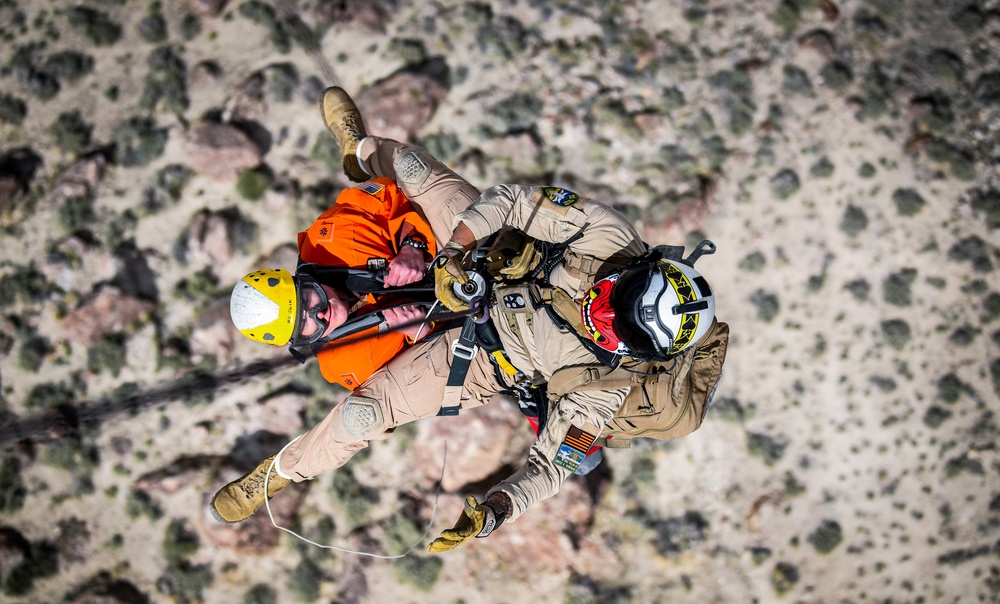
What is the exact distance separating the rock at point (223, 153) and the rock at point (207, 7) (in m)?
2.32

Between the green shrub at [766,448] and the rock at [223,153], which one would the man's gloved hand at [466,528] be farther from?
the rock at [223,153]

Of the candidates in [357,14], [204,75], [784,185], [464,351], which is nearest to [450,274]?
[464,351]

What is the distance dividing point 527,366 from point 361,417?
1798mm

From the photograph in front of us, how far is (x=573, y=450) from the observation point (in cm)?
650

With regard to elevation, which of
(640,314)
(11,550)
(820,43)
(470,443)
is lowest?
(11,550)

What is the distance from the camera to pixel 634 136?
36.5 ft

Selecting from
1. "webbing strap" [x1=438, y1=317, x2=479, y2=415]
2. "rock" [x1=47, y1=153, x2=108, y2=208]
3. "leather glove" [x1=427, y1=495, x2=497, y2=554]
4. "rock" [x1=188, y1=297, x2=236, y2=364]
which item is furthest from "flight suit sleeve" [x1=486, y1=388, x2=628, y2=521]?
"rock" [x1=47, y1=153, x2=108, y2=208]

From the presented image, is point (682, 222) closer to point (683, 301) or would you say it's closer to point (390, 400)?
point (683, 301)

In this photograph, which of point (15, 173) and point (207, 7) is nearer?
point (15, 173)

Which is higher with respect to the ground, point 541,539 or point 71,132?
point 71,132

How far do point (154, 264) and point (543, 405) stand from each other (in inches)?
291

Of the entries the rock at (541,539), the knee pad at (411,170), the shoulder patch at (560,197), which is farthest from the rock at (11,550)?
the shoulder patch at (560,197)

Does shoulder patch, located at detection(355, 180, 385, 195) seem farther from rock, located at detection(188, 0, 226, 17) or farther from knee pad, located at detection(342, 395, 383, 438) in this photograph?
rock, located at detection(188, 0, 226, 17)

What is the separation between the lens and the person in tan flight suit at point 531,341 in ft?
20.1
